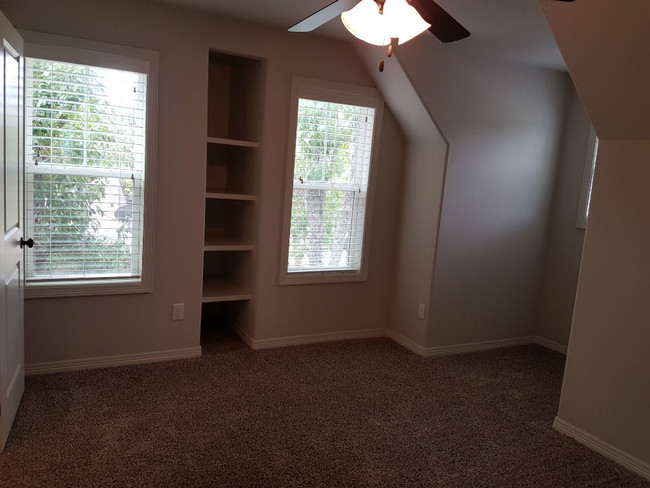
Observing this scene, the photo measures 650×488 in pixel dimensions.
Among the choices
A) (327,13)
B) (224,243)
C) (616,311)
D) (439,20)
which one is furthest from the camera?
(224,243)

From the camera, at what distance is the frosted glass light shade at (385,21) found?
1.85 m

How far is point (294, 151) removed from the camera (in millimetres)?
3693

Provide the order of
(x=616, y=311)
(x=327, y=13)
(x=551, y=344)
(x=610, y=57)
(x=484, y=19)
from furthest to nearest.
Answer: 1. (x=551, y=344)
2. (x=484, y=19)
3. (x=616, y=311)
4. (x=610, y=57)
5. (x=327, y=13)

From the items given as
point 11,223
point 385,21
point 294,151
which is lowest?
point 11,223

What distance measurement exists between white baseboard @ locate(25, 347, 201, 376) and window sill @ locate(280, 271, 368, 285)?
850 millimetres

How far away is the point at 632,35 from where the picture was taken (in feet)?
6.75

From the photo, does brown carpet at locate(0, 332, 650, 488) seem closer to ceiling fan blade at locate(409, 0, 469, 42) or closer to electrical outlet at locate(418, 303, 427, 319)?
electrical outlet at locate(418, 303, 427, 319)

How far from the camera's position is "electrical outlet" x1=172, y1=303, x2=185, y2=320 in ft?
11.5

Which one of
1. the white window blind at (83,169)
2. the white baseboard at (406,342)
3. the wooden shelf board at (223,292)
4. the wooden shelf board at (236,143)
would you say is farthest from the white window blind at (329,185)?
the white window blind at (83,169)

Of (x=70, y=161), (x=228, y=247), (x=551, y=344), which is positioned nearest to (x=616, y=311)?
(x=551, y=344)

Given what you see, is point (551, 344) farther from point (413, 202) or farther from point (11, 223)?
point (11, 223)

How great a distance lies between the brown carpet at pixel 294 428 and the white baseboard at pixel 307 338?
0.16 meters

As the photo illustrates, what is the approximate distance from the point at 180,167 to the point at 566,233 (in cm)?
321

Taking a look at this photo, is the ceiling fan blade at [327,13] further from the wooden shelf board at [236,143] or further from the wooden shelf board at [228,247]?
the wooden shelf board at [228,247]
